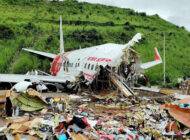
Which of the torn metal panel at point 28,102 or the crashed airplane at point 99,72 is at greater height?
the crashed airplane at point 99,72

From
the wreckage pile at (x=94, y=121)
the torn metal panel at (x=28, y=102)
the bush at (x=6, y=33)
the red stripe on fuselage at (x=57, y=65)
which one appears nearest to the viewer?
the wreckage pile at (x=94, y=121)

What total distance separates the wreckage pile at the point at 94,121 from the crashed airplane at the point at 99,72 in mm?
2082

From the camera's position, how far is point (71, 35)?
35594 millimetres

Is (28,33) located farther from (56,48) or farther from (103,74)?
(103,74)

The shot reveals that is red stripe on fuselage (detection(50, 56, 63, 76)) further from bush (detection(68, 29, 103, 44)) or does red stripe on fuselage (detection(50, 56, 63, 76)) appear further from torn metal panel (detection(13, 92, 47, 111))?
bush (detection(68, 29, 103, 44))

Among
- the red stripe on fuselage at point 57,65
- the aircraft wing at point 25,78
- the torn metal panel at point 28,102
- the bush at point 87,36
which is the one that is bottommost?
the torn metal panel at point 28,102

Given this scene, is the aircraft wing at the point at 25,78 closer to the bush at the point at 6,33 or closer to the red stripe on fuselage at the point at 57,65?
the red stripe on fuselage at the point at 57,65

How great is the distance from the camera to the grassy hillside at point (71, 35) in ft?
93.4

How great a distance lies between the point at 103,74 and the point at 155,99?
4.32m

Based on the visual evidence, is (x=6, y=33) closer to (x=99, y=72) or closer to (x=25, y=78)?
(x=25, y=78)

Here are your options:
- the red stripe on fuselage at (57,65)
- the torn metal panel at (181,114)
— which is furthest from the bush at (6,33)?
the torn metal panel at (181,114)

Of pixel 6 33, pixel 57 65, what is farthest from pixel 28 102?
pixel 6 33

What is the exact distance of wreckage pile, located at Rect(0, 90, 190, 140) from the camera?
7.02 m

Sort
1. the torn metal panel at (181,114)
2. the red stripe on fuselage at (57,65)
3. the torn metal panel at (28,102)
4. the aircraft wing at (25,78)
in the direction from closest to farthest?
the torn metal panel at (181,114) < the torn metal panel at (28,102) < the aircraft wing at (25,78) < the red stripe on fuselage at (57,65)
